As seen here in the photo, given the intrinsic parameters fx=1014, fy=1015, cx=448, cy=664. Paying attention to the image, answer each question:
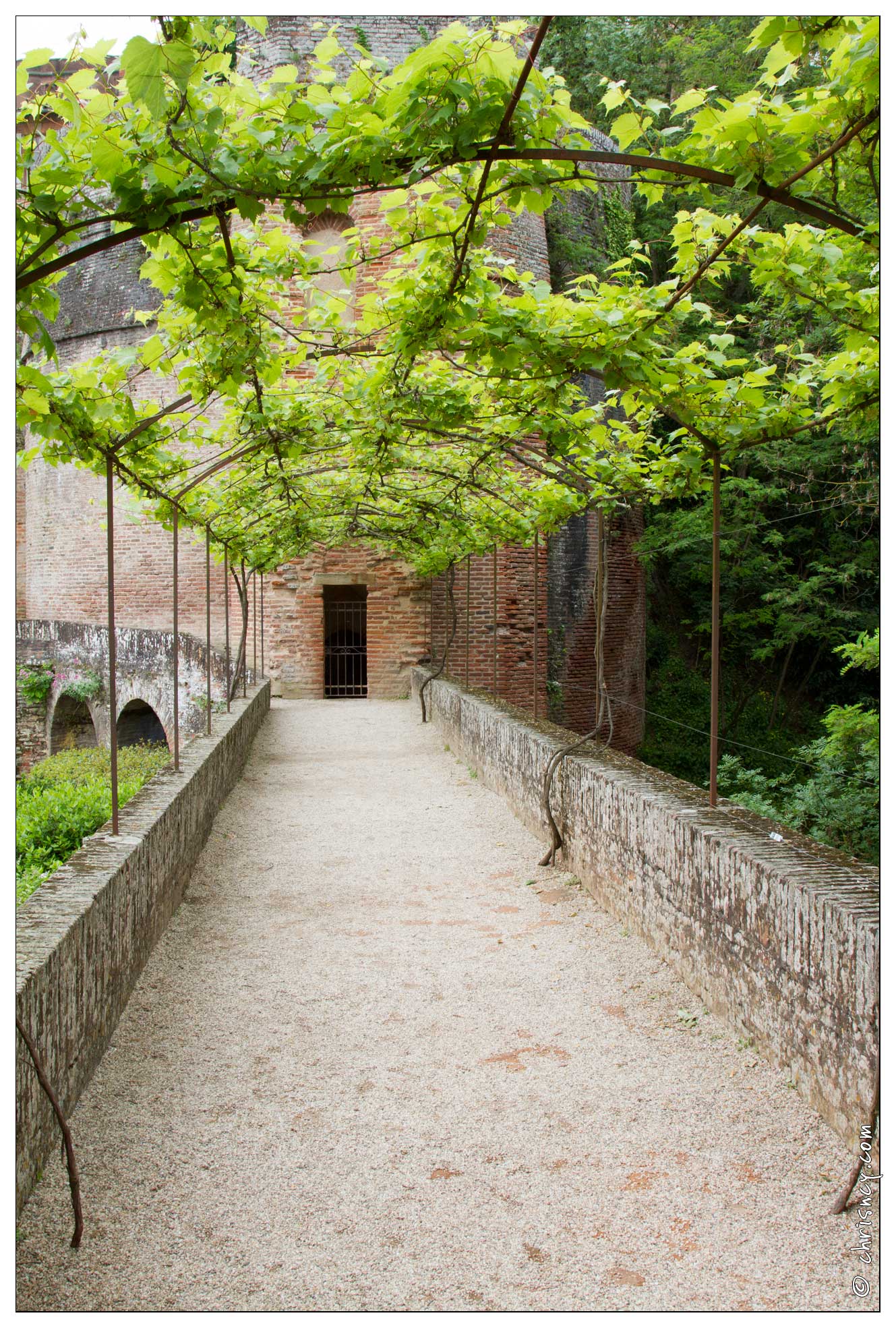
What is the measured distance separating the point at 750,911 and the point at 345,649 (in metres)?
15.0

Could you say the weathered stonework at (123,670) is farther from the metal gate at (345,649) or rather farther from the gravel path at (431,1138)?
the gravel path at (431,1138)

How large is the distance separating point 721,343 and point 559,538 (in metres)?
14.0

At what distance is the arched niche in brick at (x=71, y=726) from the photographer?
2025 cm

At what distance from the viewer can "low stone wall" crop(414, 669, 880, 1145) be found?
2.76 m

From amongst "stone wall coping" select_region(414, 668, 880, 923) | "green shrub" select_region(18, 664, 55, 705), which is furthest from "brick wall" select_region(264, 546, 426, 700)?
"stone wall coping" select_region(414, 668, 880, 923)

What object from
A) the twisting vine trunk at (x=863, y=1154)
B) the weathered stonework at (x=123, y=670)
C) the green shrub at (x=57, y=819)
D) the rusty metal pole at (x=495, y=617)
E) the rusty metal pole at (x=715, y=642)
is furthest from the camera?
the weathered stonework at (x=123, y=670)

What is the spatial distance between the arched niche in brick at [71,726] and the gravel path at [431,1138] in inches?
642

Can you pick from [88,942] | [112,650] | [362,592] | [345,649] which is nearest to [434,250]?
[112,650]

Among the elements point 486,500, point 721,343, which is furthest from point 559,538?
point 721,343

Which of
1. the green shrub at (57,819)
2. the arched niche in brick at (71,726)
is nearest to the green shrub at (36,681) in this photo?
the arched niche in brick at (71,726)

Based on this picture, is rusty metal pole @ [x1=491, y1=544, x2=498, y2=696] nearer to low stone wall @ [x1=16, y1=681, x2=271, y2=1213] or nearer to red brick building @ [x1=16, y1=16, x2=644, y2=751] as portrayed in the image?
red brick building @ [x1=16, y1=16, x2=644, y2=751]

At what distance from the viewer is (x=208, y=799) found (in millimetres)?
6734

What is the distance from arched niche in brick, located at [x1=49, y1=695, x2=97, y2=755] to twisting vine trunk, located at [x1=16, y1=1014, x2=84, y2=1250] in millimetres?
18504

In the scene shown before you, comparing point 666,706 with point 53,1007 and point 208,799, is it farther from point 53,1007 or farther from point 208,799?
point 53,1007
